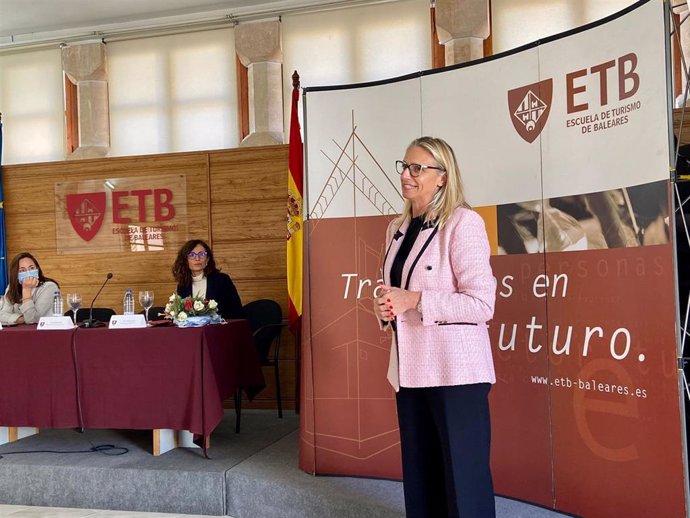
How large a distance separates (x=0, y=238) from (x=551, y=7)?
18.8ft

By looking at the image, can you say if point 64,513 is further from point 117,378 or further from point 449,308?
point 449,308

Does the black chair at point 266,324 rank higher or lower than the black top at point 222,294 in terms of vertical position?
lower

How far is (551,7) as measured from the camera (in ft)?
20.2

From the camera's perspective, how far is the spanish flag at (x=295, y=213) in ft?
14.4

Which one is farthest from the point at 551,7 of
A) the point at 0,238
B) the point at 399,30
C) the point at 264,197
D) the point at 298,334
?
the point at 0,238

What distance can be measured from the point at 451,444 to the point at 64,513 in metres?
2.62

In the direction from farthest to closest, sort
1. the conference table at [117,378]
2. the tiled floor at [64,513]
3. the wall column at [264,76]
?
the wall column at [264,76], the conference table at [117,378], the tiled floor at [64,513]

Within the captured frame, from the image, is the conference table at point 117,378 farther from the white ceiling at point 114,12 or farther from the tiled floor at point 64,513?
the white ceiling at point 114,12

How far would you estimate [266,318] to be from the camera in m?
5.78

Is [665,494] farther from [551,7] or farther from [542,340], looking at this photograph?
[551,7]

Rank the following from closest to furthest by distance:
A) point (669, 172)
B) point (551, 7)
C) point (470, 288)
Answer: point (470, 288) < point (669, 172) < point (551, 7)

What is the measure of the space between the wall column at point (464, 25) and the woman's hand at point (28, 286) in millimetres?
3938

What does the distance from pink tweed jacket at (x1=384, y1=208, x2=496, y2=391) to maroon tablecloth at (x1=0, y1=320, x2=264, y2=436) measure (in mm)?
2031

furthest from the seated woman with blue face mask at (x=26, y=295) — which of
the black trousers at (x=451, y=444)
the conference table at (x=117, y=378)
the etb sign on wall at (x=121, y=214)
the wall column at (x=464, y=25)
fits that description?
the wall column at (x=464, y=25)
